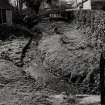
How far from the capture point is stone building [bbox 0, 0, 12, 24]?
7.30 ft

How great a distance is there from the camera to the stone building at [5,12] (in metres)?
2.23

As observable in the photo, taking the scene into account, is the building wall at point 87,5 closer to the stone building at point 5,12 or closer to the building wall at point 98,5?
the building wall at point 98,5

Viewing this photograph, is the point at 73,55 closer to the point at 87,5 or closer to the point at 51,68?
the point at 51,68

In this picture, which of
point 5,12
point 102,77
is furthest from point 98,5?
point 5,12

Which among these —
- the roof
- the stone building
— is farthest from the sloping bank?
the roof

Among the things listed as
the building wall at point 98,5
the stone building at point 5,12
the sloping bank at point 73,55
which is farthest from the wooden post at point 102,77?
the stone building at point 5,12

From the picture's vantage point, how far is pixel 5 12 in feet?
7.24

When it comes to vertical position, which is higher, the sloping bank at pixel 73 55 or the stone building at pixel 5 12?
the stone building at pixel 5 12

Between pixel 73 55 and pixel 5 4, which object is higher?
pixel 5 4

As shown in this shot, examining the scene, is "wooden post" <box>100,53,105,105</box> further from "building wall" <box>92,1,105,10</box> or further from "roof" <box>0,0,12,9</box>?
"roof" <box>0,0,12,9</box>

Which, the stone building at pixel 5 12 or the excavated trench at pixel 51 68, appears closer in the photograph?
the excavated trench at pixel 51 68

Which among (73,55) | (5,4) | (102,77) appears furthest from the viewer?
(5,4)

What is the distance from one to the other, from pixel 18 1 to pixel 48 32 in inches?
18.4

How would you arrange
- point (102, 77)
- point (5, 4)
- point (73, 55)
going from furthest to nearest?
point (5, 4) < point (73, 55) < point (102, 77)
